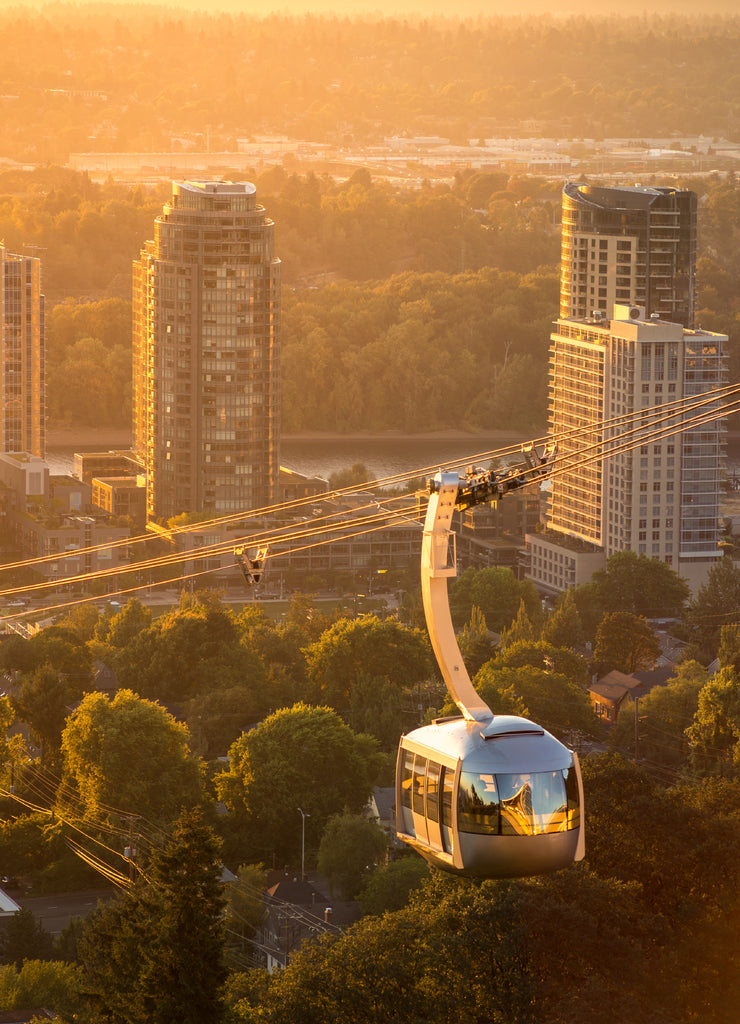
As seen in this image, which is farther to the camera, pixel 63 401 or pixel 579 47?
pixel 579 47

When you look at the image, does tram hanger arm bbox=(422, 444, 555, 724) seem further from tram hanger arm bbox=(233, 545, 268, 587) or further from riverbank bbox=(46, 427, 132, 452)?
riverbank bbox=(46, 427, 132, 452)

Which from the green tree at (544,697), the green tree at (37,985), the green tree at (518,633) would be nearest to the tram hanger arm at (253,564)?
the green tree at (37,985)

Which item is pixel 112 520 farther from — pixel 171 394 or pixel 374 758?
pixel 374 758

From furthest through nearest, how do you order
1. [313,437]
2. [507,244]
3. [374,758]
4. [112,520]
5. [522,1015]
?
[507,244]
[313,437]
[112,520]
[374,758]
[522,1015]

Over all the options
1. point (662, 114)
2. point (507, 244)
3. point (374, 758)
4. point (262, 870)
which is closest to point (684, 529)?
point (374, 758)

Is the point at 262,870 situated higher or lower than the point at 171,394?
lower

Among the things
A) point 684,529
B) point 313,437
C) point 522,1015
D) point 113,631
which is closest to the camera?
point 522,1015

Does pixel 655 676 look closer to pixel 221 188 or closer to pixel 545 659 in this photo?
pixel 545 659

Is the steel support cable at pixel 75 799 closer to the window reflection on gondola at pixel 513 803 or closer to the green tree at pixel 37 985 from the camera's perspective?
the green tree at pixel 37 985
